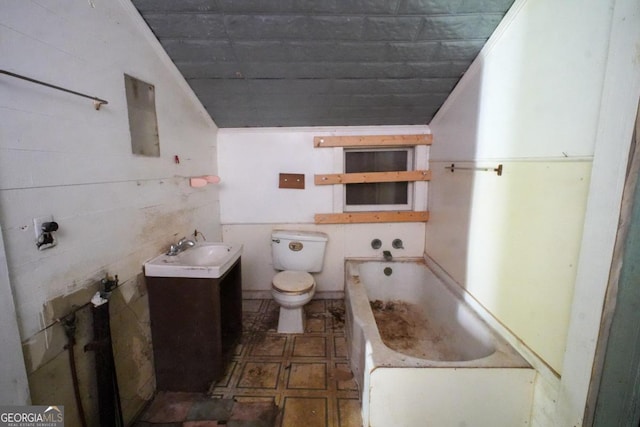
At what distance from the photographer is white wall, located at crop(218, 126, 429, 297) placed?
2.60 metres

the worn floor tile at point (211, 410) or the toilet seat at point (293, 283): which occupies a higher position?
the toilet seat at point (293, 283)

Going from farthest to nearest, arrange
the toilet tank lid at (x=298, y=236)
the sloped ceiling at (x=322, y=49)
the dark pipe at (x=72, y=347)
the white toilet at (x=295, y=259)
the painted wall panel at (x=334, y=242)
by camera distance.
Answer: the painted wall panel at (x=334, y=242), the toilet tank lid at (x=298, y=236), the white toilet at (x=295, y=259), the sloped ceiling at (x=322, y=49), the dark pipe at (x=72, y=347)

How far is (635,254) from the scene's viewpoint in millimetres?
862

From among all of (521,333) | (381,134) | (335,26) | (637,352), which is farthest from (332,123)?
(637,352)

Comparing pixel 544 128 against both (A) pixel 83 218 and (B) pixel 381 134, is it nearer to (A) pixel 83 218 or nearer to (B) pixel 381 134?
(B) pixel 381 134

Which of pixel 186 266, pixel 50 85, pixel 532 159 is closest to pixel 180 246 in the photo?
pixel 186 266

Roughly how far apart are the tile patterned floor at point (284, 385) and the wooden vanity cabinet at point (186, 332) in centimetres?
11

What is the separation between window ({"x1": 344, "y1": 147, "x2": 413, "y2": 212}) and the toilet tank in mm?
500

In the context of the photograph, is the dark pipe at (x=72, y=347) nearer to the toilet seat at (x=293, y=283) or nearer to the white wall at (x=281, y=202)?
the toilet seat at (x=293, y=283)

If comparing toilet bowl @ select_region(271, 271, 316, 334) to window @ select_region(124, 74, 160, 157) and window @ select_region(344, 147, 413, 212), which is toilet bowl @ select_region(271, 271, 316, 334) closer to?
window @ select_region(344, 147, 413, 212)

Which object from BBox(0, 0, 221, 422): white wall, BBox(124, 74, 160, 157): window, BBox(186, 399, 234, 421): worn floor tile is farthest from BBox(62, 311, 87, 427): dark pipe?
BBox(124, 74, 160, 157): window

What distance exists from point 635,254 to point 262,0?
1.82 m

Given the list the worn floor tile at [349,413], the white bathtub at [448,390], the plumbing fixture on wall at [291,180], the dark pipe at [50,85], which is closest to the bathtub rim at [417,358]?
the white bathtub at [448,390]

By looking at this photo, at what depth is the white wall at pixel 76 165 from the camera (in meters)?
0.92
